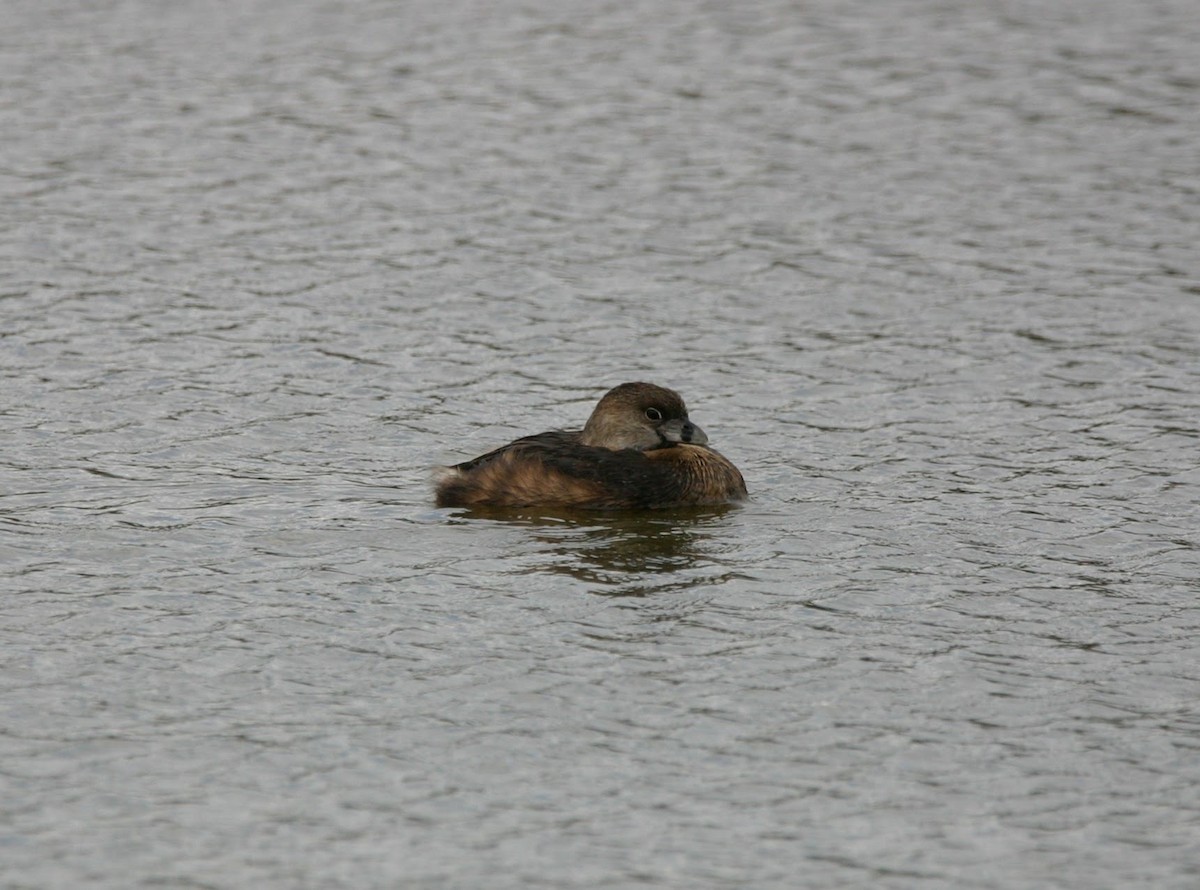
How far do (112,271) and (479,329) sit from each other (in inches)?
140

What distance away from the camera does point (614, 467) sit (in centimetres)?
1227

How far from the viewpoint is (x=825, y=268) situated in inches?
690

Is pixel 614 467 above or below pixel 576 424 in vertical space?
above

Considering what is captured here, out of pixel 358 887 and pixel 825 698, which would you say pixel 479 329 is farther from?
pixel 358 887

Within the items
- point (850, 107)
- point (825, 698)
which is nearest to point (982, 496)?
point (825, 698)

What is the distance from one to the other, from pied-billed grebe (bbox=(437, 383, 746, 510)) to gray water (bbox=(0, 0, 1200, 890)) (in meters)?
0.21

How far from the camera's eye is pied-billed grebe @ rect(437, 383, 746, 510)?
12109 millimetres

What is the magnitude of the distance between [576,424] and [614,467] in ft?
5.88

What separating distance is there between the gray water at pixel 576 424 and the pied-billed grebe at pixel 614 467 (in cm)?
21

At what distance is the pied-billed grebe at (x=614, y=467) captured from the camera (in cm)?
1211

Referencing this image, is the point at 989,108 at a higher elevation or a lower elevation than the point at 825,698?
higher

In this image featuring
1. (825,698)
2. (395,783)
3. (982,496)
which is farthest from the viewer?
(982,496)

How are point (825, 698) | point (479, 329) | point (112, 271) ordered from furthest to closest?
point (112, 271)
point (479, 329)
point (825, 698)

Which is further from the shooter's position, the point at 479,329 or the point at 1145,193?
the point at 1145,193
